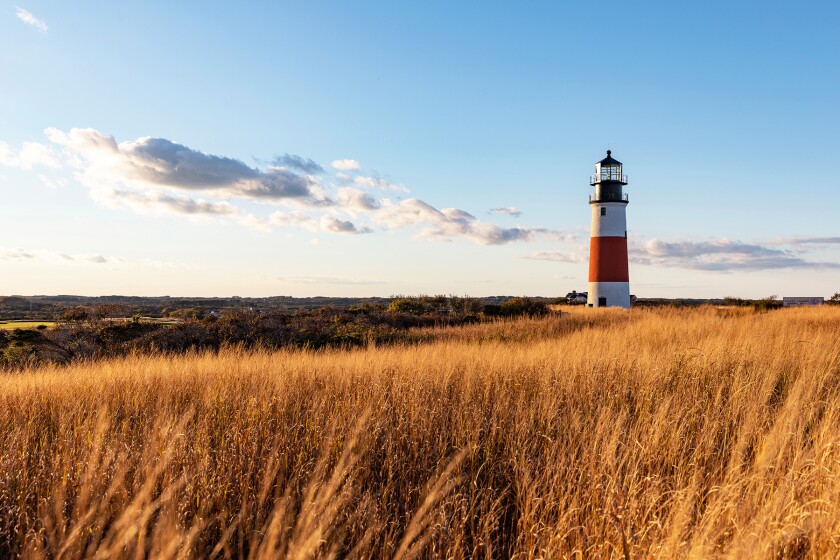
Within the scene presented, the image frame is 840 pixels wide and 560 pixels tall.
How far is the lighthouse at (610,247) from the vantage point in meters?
32.0

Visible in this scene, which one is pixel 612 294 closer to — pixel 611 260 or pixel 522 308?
pixel 611 260

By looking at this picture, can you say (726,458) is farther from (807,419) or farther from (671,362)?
(671,362)

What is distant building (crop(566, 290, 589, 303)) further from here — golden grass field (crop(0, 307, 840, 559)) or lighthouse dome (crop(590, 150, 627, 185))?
golden grass field (crop(0, 307, 840, 559))

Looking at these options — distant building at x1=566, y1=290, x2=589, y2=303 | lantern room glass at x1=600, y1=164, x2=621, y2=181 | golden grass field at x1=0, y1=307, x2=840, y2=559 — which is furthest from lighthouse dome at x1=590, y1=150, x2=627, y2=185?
golden grass field at x1=0, y1=307, x2=840, y2=559

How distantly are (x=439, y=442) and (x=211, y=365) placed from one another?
5.37 meters

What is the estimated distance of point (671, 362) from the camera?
27.9ft

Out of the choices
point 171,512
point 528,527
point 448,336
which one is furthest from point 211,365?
point 448,336

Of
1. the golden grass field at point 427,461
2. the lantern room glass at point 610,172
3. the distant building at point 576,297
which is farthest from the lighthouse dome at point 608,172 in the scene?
the golden grass field at point 427,461

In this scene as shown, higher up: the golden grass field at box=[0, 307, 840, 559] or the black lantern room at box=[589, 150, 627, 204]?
the black lantern room at box=[589, 150, 627, 204]

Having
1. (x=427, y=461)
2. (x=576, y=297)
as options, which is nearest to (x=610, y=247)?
(x=576, y=297)

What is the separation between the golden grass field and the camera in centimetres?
328

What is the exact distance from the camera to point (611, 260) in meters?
32.2

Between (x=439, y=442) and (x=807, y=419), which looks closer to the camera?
(x=439, y=442)

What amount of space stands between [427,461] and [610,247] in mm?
29687
